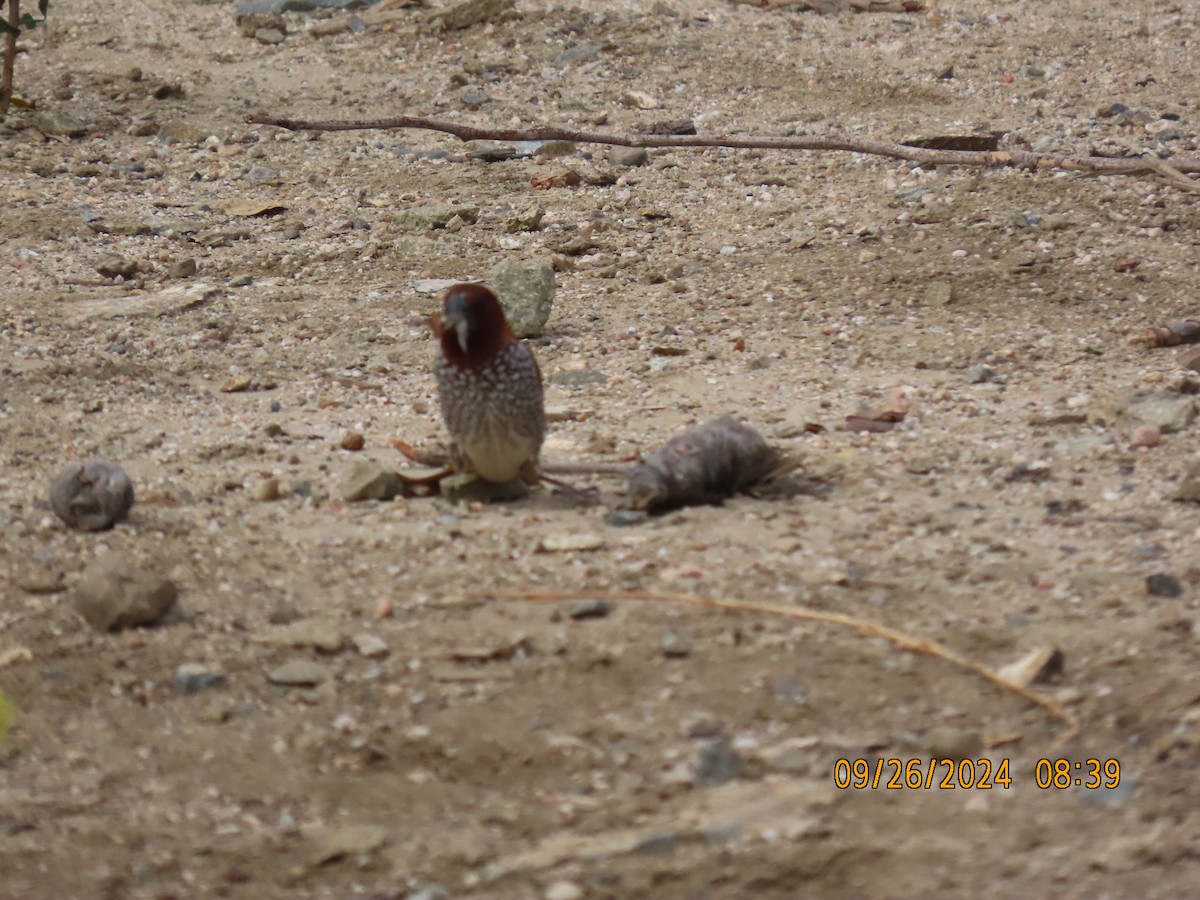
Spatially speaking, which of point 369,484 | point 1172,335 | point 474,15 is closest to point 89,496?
point 369,484

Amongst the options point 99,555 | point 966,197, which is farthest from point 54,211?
point 966,197

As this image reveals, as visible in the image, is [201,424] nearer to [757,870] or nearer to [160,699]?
[160,699]

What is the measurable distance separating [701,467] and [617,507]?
0.27m

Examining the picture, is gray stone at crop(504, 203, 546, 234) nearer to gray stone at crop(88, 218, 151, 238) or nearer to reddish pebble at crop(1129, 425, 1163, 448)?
gray stone at crop(88, 218, 151, 238)

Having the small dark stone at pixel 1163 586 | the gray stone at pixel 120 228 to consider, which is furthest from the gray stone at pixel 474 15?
the small dark stone at pixel 1163 586

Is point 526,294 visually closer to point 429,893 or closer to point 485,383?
point 485,383

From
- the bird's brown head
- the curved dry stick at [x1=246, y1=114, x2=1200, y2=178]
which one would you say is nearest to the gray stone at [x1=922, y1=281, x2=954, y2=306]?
the curved dry stick at [x1=246, y1=114, x2=1200, y2=178]

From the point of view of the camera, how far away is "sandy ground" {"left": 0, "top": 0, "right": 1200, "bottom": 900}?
2.57 metres

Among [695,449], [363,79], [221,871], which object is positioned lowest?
[221,871]

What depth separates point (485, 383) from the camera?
3.76 metres

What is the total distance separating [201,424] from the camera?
4.71 metres

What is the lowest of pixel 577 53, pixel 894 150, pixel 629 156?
pixel 629 156

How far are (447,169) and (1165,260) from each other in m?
3.49

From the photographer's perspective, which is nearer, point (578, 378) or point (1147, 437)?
point (1147, 437)
